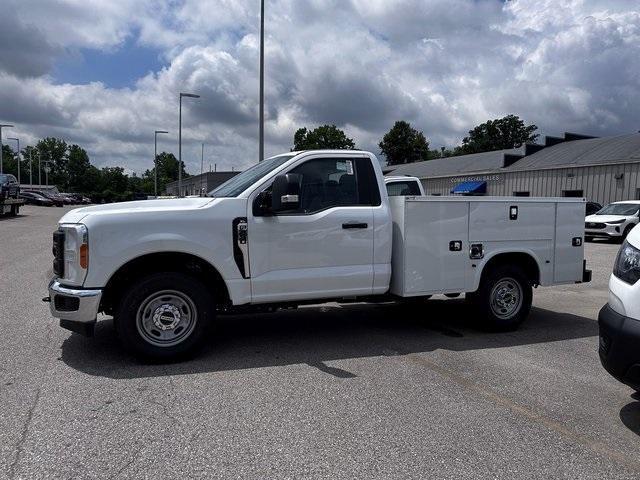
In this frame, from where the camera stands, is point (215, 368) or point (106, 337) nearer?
point (215, 368)

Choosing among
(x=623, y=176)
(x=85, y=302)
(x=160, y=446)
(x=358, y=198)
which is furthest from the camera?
(x=623, y=176)

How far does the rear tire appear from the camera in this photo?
21.4 feet

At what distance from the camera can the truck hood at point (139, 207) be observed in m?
5.07

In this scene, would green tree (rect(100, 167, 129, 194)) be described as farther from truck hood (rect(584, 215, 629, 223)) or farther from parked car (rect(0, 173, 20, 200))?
truck hood (rect(584, 215, 629, 223))

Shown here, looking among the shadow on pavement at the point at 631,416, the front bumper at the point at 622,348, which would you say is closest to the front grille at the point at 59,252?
the front bumper at the point at 622,348

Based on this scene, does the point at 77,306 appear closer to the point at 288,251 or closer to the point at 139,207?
the point at 139,207

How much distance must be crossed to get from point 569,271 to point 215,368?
4619mm

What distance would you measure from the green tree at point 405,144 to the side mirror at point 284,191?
85.5m

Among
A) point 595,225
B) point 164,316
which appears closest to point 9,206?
point 595,225

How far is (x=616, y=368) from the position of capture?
11.7 feet

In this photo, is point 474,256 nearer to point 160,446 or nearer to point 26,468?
point 160,446

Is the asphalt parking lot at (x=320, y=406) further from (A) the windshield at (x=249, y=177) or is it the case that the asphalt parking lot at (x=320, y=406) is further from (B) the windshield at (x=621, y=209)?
(B) the windshield at (x=621, y=209)

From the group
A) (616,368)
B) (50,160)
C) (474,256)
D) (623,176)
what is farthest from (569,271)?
(50,160)

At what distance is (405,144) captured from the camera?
88.6 metres
